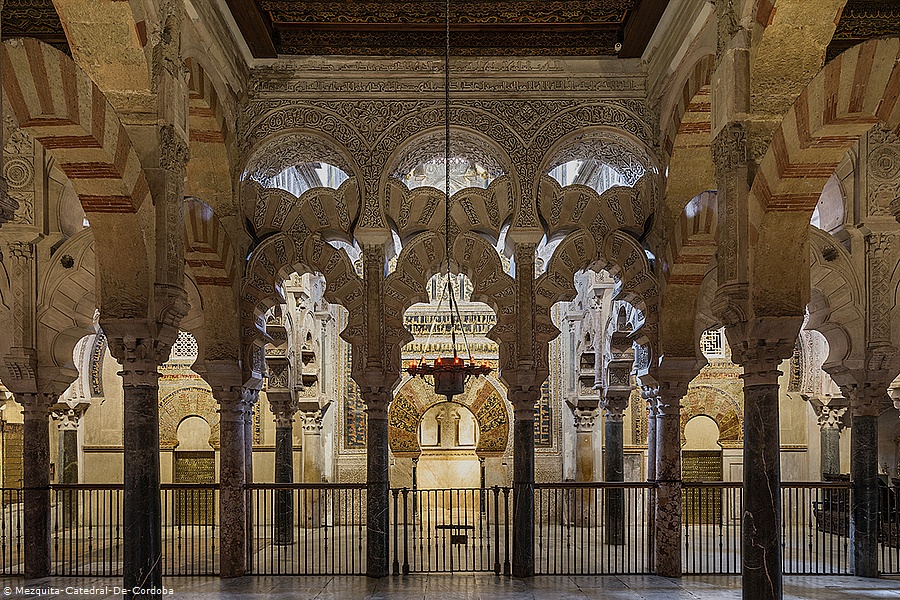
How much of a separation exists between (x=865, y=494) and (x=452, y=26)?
5.34 m

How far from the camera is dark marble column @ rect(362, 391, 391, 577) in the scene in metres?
8.23

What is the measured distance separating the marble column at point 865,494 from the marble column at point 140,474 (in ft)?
19.4

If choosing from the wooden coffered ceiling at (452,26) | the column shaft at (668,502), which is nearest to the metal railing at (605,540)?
the column shaft at (668,502)

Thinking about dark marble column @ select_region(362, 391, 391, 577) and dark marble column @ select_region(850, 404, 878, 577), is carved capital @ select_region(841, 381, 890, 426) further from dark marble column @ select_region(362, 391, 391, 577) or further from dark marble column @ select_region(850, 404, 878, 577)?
dark marble column @ select_region(362, 391, 391, 577)

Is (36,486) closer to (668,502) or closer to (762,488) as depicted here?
(668,502)

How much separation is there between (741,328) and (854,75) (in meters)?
1.82

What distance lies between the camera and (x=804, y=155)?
5754 millimetres

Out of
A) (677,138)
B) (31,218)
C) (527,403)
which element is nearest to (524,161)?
(677,138)

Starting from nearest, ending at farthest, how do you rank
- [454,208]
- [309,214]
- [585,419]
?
[309,214] → [454,208] → [585,419]

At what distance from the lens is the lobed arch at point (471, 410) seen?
50.1 ft

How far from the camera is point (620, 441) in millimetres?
11656

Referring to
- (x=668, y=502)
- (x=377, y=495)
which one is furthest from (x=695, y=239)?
(x=377, y=495)

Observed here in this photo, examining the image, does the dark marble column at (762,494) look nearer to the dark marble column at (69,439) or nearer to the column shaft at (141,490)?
the column shaft at (141,490)

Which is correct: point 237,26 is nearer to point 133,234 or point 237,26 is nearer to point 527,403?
point 133,234
